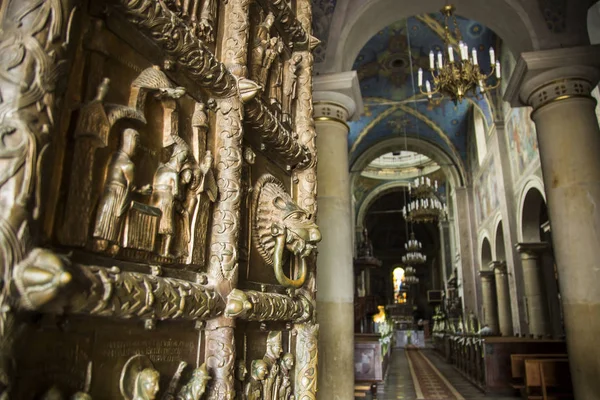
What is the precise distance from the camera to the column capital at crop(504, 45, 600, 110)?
5797mm

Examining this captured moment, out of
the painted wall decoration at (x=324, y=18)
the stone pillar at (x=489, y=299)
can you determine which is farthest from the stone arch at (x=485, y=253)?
the painted wall decoration at (x=324, y=18)

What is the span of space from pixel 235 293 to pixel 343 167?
15.2ft

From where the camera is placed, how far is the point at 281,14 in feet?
8.18

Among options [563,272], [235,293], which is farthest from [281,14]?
[563,272]

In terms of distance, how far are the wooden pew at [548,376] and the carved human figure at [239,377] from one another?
5846 millimetres

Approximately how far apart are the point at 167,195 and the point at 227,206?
1.07 feet

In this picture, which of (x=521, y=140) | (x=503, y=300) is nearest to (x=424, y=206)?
(x=503, y=300)

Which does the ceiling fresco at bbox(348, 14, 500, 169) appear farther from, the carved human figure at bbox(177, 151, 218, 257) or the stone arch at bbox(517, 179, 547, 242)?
the carved human figure at bbox(177, 151, 218, 257)

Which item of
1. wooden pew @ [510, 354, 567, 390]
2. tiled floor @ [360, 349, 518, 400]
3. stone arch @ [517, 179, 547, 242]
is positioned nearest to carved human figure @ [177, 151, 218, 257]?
wooden pew @ [510, 354, 567, 390]

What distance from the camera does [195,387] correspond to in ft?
4.64

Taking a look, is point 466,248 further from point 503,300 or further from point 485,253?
point 503,300

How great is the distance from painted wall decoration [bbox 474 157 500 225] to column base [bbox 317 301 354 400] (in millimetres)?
9883

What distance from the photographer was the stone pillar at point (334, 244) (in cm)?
536

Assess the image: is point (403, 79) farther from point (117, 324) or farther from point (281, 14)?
point (117, 324)
